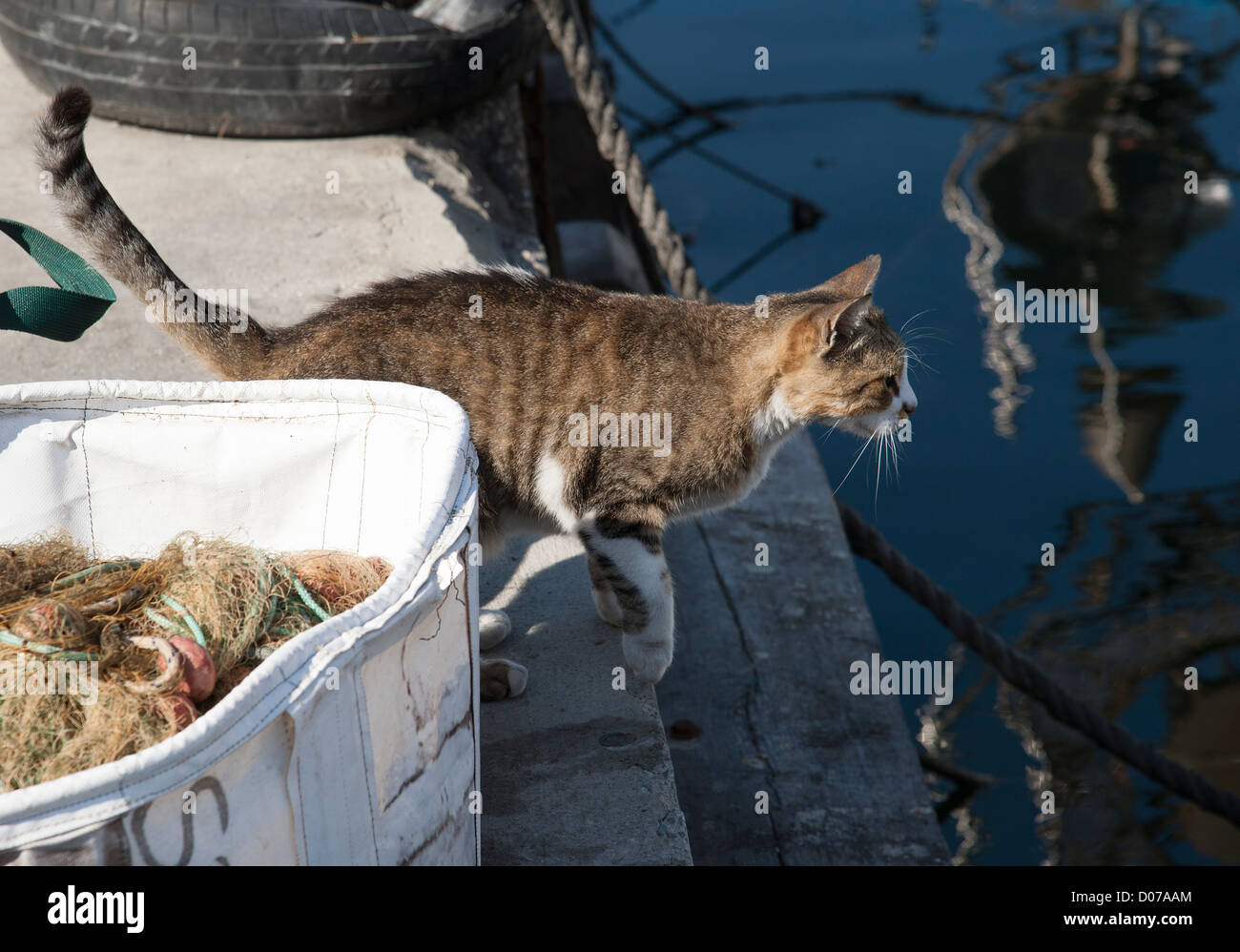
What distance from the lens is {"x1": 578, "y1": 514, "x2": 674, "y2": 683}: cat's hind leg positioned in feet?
8.27

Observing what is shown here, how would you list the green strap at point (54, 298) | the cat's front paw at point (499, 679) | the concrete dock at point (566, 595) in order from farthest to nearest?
the cat's front paw at point (499, 679), the concrete dock at point (566, 595), the green strap at point (54, 298)

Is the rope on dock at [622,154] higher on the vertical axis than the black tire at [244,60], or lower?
lower

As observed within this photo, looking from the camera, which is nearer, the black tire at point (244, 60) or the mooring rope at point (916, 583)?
the mooring rope at point (916, 583)

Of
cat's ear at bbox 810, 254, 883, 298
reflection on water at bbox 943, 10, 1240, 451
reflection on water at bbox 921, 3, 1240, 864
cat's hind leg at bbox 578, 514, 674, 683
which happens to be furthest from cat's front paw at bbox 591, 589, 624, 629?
reflection on water at bbox 943, 10, 1240, 451

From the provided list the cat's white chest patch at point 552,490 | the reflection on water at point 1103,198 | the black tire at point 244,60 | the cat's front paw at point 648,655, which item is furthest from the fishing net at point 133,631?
the reflection on water at point 1103,198

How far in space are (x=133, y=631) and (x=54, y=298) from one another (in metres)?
0.71

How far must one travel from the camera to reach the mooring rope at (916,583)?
11.1ft

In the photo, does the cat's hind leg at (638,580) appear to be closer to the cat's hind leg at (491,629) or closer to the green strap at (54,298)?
the cat's hind leg at (491,629)

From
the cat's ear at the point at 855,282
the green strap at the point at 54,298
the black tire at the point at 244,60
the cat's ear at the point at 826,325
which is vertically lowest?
the cat's ear at the point at 826,325

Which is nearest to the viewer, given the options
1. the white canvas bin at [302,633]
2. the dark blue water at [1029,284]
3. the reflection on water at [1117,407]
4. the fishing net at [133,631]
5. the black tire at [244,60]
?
the white canvas bin at [302,633]

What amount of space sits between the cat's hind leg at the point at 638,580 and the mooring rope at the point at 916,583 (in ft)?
4.48

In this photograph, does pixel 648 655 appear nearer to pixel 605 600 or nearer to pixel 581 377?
pixel 605 600

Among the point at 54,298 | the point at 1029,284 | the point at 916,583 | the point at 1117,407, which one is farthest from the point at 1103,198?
the point at 54,298
